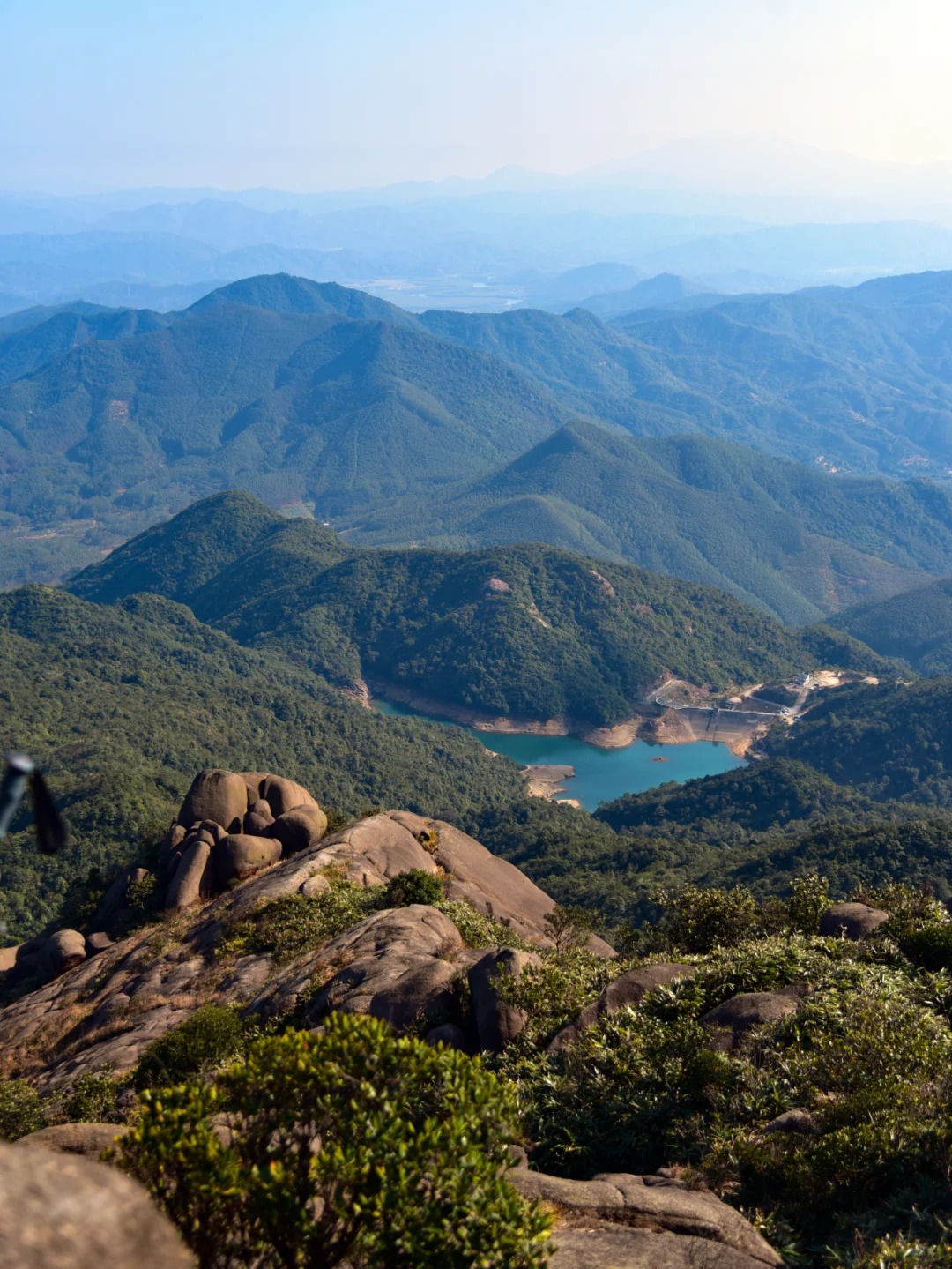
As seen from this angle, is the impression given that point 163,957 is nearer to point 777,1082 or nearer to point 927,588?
point 777,1082

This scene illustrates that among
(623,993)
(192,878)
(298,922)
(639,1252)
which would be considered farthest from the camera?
(192,878)

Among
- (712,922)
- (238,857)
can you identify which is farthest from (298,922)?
(712,922)

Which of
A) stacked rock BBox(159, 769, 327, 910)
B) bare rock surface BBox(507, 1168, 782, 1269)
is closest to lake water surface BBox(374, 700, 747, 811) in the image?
stacked rock BBox(159, 769, 327, 910)

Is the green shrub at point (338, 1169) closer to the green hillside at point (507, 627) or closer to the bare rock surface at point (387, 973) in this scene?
the bare rock surface at point (387, 973)

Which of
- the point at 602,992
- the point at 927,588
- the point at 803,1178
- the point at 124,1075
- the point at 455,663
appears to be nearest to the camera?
the point at 803,1178

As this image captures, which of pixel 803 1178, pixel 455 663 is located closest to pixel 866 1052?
pixel 803 1178

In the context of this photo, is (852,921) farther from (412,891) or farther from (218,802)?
(218,802)

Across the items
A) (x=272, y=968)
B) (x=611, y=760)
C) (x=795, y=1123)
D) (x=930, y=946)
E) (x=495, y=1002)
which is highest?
(x=795, y=1123)

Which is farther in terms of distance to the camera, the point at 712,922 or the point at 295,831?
the point at 295,831
